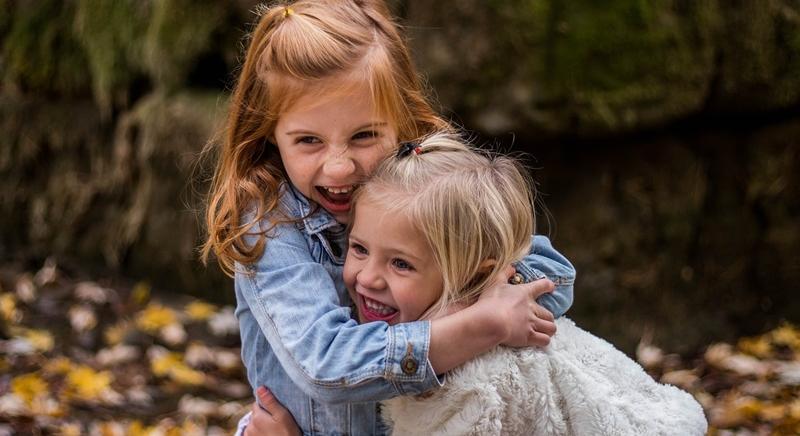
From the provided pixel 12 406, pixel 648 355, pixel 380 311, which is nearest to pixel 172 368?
pixel 12 406

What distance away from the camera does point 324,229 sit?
7.05 ft

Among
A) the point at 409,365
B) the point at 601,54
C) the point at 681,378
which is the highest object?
the point at 601,54

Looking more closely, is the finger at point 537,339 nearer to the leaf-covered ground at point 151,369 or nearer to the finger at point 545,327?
the finger at point 545,327

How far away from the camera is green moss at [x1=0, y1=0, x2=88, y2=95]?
536 cm

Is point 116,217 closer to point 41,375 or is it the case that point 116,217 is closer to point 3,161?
point 3,161

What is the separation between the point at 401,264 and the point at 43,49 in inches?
160

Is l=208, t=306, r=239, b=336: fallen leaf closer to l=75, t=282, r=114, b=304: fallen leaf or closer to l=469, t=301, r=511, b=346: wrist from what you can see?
l=75, t=282, r=114, b=304: fallen leaf

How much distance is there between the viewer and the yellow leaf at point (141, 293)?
4910mm

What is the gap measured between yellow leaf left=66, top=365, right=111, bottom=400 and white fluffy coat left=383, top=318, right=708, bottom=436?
7.74 feet

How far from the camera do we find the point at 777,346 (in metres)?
4.49

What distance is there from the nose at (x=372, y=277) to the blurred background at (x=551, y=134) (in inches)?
63.8

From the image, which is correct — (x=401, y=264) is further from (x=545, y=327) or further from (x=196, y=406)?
(x=196, y=406)

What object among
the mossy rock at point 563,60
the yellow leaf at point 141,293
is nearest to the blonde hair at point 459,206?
the mossy rock at point 563,60

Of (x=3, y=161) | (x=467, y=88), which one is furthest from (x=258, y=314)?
(x=3, y=161)
